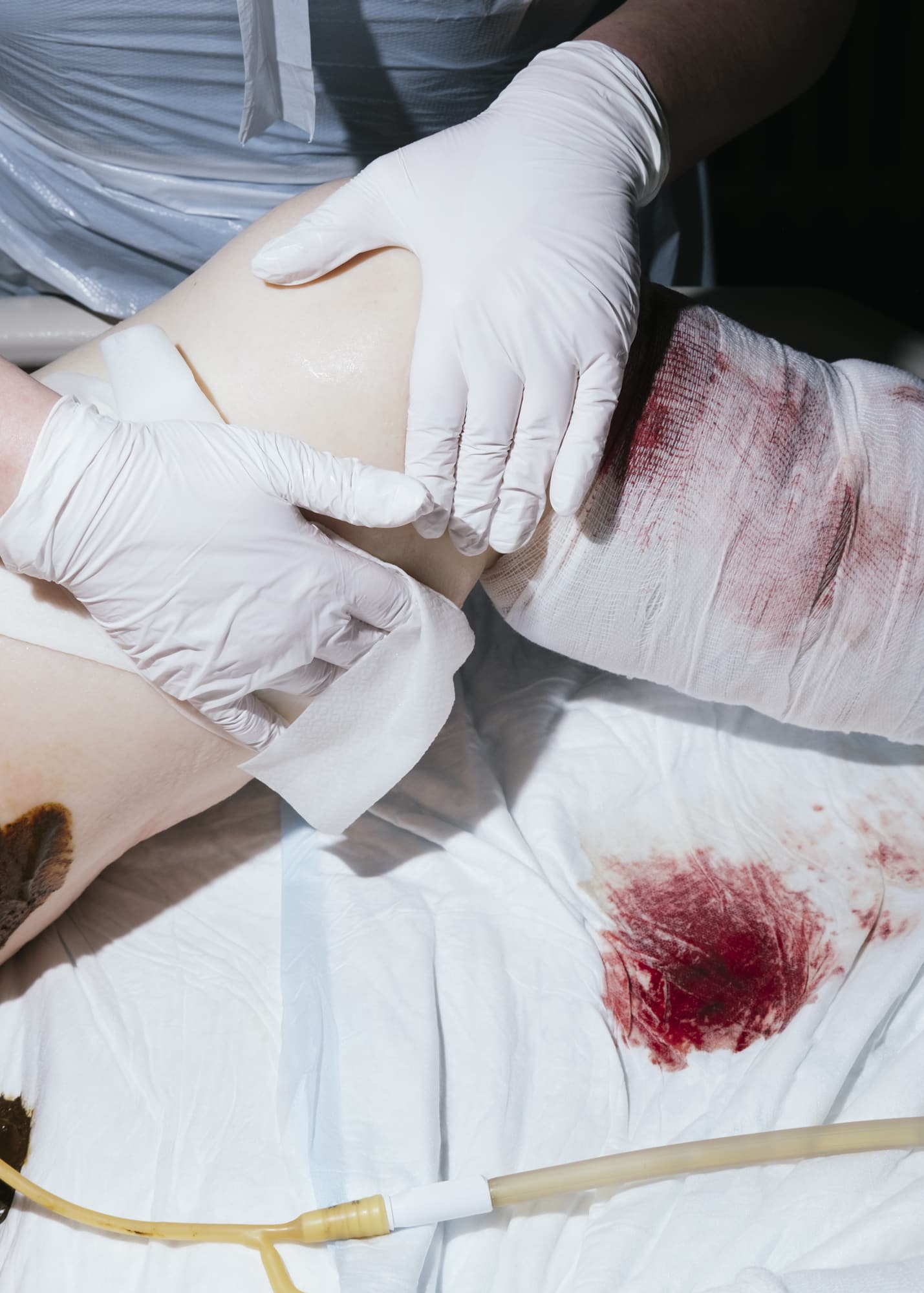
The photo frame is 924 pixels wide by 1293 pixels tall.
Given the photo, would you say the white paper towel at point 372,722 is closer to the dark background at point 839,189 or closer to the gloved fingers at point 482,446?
the gloved fingers at point 482,446

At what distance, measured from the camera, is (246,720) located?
3.19 feet

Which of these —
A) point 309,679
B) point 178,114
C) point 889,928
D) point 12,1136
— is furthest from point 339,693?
point 178,114

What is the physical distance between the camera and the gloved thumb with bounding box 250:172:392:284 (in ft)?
3.09

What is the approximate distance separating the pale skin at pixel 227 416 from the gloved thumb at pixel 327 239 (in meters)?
0.02

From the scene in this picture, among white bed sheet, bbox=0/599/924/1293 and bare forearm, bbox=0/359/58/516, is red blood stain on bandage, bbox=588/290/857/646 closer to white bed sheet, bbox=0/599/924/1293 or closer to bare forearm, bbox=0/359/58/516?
white bed sheet, bbox=0/599/924/1293

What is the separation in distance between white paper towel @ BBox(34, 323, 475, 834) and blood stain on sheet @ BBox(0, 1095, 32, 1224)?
385mm

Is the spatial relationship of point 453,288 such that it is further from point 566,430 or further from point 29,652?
point 29,652

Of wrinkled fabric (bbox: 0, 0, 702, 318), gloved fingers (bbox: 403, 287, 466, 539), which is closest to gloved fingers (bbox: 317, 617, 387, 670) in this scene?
gloved fingers (bbox: 403, 287, 466, 539)

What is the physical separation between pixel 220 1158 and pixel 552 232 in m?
0.91

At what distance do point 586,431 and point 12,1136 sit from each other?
2.82 feet

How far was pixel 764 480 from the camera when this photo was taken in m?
1.01

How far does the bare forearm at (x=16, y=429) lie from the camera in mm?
848

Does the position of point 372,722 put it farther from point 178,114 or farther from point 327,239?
point 178,114

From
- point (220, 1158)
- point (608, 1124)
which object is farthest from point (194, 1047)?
point (608, 1124)
